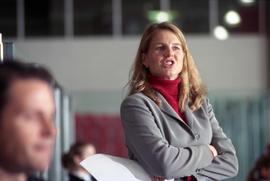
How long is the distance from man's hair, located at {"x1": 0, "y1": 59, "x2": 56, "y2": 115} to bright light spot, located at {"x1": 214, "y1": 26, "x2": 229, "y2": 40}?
15198 mm

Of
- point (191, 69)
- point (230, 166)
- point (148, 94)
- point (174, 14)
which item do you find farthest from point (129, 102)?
point (174, 14)

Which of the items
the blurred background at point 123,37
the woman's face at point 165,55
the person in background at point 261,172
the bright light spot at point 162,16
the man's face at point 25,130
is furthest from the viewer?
the bright light spot at point 162,16

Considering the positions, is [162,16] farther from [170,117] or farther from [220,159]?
[170,117]

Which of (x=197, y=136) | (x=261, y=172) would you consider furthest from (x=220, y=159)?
(x=261, y=172)

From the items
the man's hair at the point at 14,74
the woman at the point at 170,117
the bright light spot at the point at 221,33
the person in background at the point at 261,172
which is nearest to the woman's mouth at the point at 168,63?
the woman at the point at 170,117

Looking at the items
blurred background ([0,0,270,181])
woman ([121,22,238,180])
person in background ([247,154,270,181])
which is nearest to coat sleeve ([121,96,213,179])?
woman ([121,22,238,180])

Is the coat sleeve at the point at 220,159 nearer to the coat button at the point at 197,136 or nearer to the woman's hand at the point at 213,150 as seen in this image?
the woman's hand at the point at 213,150

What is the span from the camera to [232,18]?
16.7 m

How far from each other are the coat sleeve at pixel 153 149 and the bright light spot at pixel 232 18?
1397cm

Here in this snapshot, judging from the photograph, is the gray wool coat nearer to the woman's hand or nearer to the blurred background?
the woman's hand

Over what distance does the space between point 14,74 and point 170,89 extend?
55.7 inches

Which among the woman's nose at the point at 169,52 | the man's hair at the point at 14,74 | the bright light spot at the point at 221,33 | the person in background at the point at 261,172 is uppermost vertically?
the man's hair at the point at 14,74

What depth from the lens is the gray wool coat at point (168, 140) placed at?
2.85m

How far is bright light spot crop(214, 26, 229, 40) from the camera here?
16.7 meters
